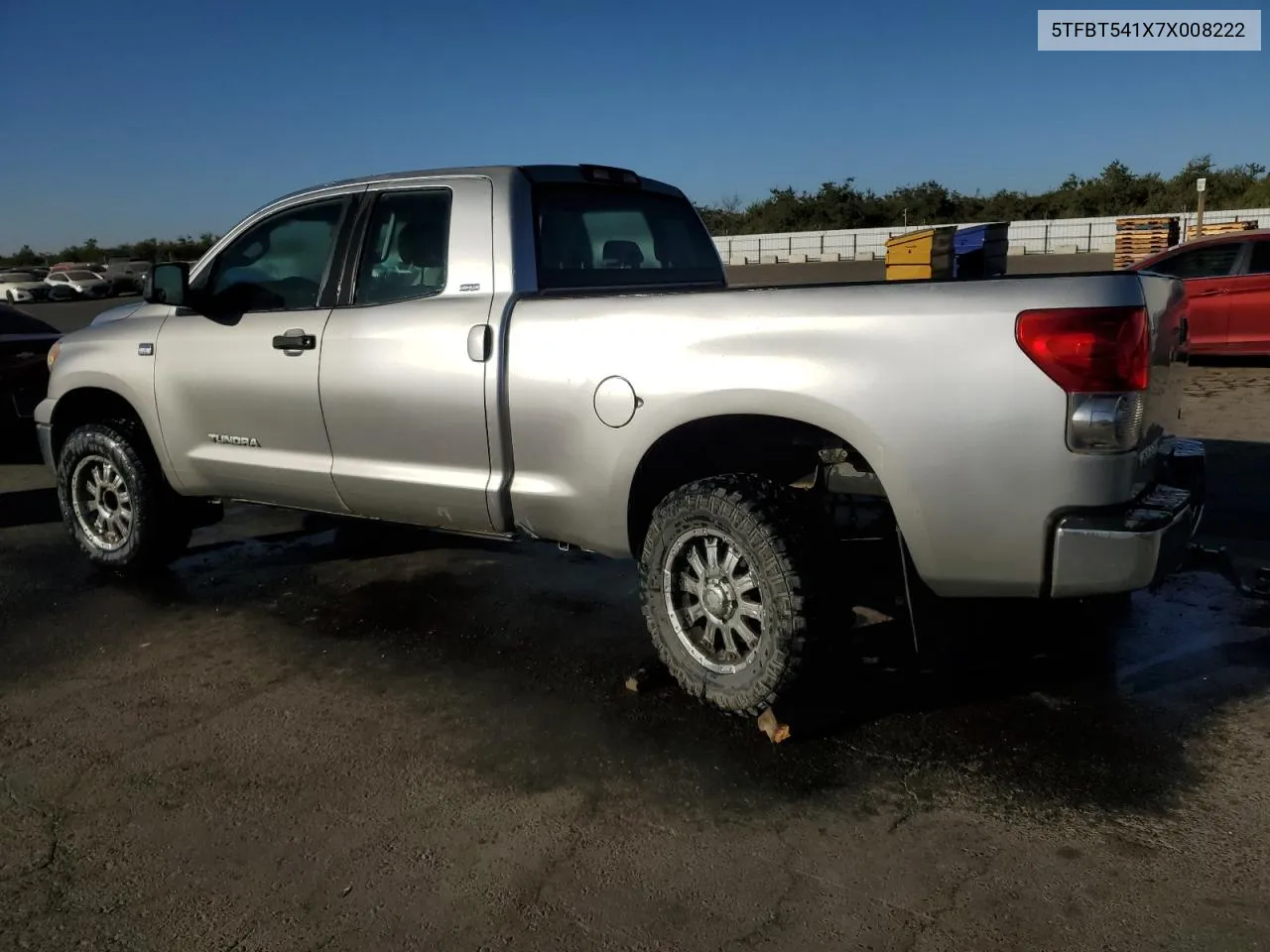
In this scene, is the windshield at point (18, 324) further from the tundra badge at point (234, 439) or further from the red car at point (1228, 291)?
the red car at point (1228, 291)

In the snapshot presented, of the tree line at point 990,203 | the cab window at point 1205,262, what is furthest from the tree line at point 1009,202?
the cab window at point 1205,262

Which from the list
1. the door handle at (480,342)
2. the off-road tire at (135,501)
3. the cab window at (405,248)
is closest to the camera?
the door handle at (480,342)

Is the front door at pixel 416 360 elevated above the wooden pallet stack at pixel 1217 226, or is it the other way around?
the wooden pallet stack at pixel 1217 226

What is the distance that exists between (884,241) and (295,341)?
140 feet

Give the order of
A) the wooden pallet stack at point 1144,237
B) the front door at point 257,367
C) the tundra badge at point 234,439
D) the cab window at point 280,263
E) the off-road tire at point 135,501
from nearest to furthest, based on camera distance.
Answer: the front door at point 257,367
the cab window at point 280,263
the tundra badge at point 234,439
the off-road tire at point 135,501
the wooden pallet stack at point 1144,237

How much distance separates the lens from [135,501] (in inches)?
212

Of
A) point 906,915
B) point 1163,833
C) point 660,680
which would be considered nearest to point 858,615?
point 660,680

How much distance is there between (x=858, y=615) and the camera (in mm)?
4598

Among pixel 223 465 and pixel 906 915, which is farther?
pixel 223 465

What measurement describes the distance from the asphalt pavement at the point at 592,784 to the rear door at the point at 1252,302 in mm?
6778

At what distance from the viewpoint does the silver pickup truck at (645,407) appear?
2982 mm

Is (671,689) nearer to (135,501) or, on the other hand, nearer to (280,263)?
(280,263)

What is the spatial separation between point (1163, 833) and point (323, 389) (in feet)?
11.5

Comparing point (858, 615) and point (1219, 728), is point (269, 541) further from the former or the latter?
point (1219, 728)
